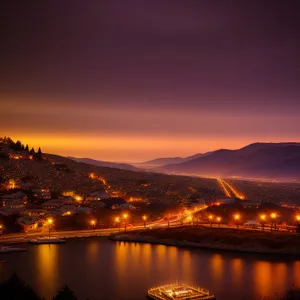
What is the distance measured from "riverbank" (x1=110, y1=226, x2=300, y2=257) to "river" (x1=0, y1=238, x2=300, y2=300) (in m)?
2.13

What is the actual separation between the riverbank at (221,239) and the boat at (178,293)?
18.6 meters

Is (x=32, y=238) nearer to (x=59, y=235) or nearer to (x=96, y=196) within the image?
(x=59, y=235)

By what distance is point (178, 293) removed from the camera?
38.2 meters

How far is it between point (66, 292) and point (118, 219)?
43468 millimetres

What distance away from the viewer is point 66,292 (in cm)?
3331

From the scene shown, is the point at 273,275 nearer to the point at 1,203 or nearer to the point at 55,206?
the point at 55,206

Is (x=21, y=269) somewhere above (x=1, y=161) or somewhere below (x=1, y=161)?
below

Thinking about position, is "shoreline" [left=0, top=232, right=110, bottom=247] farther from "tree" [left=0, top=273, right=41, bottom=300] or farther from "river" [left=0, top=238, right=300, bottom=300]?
"tree" [left=0, top=273, right=41, bottom=300]

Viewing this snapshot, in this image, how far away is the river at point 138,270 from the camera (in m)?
40.1

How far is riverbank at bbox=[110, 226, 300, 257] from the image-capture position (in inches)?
2188

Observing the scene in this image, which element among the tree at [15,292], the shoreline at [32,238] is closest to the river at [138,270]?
the shoreline at [32,238]

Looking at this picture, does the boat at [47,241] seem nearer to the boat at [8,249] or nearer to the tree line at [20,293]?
the boat at [8,249]

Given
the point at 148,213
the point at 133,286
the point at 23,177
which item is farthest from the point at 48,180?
the point at 133,286

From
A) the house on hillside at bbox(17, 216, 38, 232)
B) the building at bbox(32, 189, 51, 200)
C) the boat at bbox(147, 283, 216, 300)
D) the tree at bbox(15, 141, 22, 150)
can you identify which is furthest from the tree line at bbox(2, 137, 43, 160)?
the boat at bbox(147, 283, 216, 300)
